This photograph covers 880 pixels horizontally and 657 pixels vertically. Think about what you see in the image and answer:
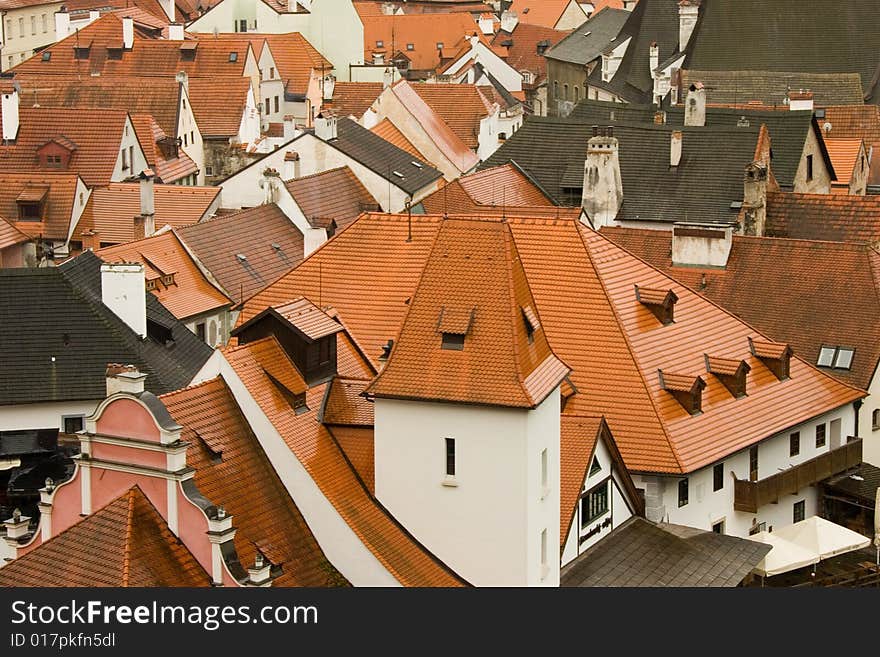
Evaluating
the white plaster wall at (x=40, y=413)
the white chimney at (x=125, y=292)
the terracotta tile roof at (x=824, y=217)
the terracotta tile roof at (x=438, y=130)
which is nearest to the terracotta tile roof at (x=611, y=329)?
the white chimney at (x=125, y=292)

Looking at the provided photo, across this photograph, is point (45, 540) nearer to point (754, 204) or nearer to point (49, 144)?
point (754, 204)

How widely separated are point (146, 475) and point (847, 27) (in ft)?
292

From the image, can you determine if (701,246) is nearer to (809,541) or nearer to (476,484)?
(809,541)

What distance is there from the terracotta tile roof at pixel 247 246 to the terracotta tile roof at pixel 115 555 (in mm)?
31679

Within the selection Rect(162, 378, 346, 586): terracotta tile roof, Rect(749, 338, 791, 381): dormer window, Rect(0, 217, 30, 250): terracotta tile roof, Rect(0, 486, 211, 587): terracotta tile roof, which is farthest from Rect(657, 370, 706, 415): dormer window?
Rect(0, 217, 30, 250): terracotta tile roof

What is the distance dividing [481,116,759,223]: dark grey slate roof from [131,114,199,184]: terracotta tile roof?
21702 millimetres

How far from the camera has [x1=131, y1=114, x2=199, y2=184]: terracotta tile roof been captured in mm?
101188

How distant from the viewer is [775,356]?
59.4m

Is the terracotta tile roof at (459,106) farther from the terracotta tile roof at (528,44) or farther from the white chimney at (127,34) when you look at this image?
the terracotta tile roof at (528,44)

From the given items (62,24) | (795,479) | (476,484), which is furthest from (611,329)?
(62,24)

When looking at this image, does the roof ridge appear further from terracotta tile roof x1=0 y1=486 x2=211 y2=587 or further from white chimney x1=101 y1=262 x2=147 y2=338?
terracotta tile roof x1=0 y1=486 x2=211 y2=587

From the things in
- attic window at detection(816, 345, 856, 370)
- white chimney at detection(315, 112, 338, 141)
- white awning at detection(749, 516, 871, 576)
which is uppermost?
white chimney at detection(315, 112, 338, 141)

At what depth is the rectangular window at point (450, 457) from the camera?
147 ft

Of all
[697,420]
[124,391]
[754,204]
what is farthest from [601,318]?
[754,204]
